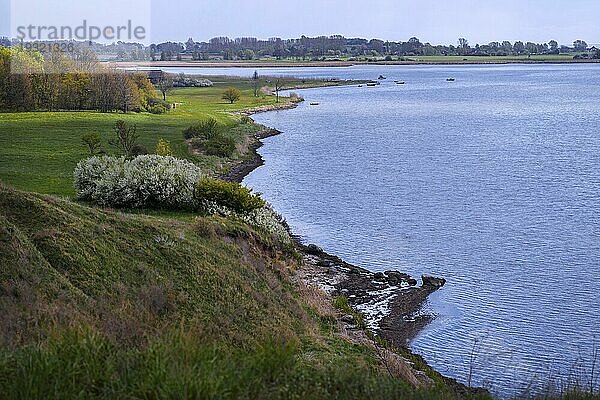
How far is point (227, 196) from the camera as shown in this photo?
29.9 m

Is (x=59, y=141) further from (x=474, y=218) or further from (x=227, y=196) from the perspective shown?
(x=474, y=218)

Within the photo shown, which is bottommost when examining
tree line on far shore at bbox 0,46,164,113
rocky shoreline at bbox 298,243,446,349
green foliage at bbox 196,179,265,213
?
rocky shoreline at bbox 298,243,446,349

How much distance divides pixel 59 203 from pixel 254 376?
14.3 meters

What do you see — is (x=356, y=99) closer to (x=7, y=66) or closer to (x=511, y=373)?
(x=7, y=66)

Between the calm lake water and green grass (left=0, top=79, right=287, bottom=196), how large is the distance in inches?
334

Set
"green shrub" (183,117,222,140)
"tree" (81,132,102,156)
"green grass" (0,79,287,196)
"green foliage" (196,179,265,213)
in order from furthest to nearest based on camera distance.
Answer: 1. "green shrub" (183,117,222,140)
2. "tree" (81,132,102,156)
3. "green grass" (0,79,287,196)
4. "green foliage" (196,179,265,213)

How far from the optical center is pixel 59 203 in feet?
67.8

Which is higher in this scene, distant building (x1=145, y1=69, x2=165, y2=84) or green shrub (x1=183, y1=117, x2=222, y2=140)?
distant building (x1=145, y1=69, x2=165, y2=84)

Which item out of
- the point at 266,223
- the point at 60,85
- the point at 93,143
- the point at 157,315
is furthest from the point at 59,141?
the point at 157,315

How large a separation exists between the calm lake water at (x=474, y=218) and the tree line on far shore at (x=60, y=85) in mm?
18084

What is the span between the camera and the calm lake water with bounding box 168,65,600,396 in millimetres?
22484

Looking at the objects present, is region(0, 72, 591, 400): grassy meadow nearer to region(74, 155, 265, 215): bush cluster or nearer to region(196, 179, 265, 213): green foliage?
region(74, 155, 265, 215): bush cluster

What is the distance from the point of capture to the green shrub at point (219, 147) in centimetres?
5997

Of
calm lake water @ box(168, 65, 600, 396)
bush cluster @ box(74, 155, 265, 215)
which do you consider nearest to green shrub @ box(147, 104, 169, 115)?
calm lake water @ box(168, 65, 600, 396)
